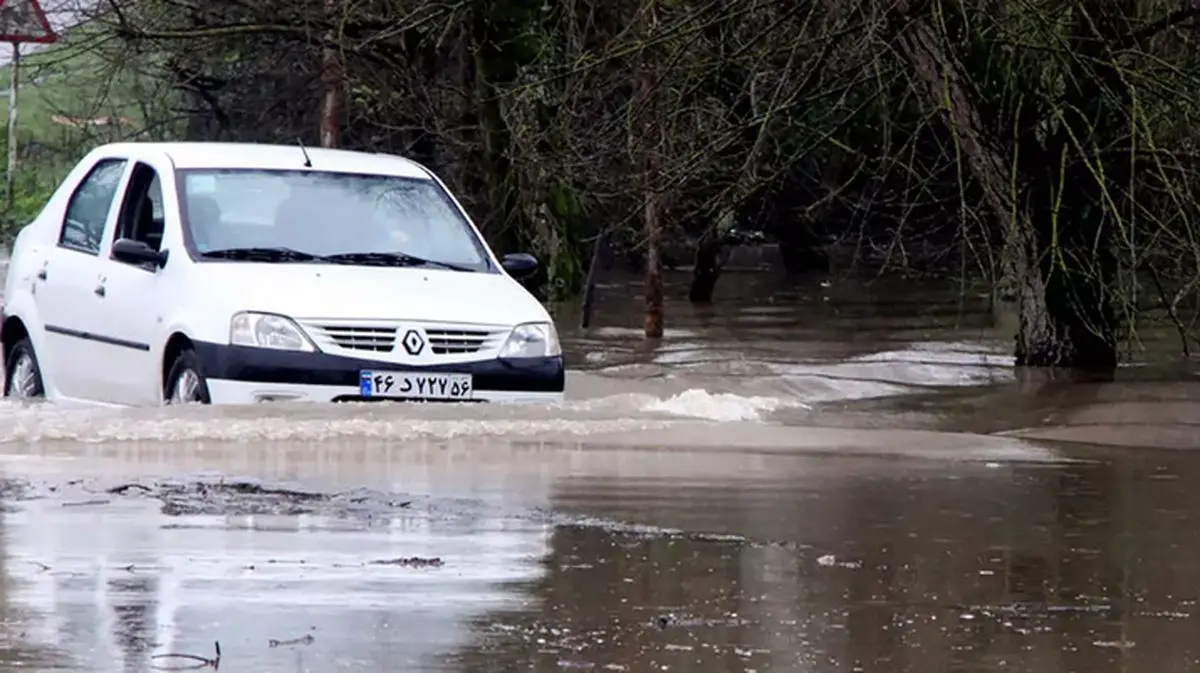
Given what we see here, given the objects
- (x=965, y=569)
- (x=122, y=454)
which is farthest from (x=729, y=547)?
(x=122, y=454)

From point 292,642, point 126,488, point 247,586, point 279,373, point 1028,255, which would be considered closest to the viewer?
point 292,642

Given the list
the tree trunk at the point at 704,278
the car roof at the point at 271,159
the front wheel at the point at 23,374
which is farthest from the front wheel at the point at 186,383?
the tree trunk at the point at 704,278

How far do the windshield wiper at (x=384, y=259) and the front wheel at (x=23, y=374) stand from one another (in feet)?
5.97

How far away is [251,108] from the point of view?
31516 millimetres

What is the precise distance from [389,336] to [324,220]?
1.22 metres

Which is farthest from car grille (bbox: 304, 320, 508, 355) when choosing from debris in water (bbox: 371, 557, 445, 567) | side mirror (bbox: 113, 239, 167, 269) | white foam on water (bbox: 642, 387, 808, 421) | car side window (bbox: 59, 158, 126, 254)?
debris in water (bbox: 371, 557, 445, 567)

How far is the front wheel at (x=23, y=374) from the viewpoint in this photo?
12.2 meters

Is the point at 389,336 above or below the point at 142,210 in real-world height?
below

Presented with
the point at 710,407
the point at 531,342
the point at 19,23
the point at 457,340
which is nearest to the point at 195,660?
the point at 457,340

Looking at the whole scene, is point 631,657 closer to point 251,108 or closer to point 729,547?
point 729,547

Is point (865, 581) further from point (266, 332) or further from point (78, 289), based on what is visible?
point (78, 289)

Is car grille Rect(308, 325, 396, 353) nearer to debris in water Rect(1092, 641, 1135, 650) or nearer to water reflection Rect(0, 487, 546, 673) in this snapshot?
water reflection Rect(0, 487, 546, 673)

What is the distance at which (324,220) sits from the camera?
11531 millimetres

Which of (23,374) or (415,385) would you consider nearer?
(415,385)
